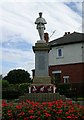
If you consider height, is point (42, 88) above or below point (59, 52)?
below

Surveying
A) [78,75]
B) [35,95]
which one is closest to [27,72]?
[78,75]

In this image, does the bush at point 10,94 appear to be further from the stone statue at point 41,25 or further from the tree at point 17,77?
the tree at point 17,77

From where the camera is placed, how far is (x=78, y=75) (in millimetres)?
41312

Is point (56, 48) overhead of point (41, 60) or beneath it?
overhead

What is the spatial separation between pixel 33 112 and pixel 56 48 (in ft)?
117

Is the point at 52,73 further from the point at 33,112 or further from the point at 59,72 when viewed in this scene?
the point at 33,112

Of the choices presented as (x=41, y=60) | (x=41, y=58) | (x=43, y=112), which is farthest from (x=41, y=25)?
(x=43, y=112)

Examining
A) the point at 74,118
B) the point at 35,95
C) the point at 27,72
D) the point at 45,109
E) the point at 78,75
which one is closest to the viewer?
the point at 74,118

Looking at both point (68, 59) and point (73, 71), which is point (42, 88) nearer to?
point (73, 71)

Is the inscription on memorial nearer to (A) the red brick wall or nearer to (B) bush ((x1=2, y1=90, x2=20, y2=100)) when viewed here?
(B) bush ((x1=2, y1=90, x2=20, y2=100))

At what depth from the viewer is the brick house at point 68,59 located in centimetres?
4194

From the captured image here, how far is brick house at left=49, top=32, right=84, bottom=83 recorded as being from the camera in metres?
41.9

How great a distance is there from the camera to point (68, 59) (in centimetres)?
4397

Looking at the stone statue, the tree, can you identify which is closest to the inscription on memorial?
the stone statue
